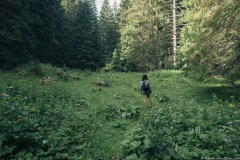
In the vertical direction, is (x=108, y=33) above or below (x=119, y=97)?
above

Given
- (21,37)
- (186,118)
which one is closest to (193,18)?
(186,118)

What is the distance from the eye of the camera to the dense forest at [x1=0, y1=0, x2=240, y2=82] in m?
13.0

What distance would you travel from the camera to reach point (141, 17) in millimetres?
33125

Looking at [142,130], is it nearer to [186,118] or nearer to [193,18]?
[186,118]

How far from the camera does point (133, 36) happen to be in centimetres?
3456

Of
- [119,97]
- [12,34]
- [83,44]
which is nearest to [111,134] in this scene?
[119,97]

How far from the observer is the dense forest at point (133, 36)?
1299 cm

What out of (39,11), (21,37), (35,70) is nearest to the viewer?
(35,70)

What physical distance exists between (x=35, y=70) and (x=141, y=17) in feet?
67.3

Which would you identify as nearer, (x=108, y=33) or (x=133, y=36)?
(x=133, y=36)

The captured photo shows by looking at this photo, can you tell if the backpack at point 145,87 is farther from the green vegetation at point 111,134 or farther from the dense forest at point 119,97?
the green vegetation at point 111,134

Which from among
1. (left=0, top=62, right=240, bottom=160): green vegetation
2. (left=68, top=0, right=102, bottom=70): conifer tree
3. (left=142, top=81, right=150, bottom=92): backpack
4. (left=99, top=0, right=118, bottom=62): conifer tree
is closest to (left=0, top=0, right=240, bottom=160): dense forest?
(left=0, top=62, right=240, bottom=160): green vegetation

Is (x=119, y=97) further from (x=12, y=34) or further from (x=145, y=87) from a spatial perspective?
(x=12, y=34)

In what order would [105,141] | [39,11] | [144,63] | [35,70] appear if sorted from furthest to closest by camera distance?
[144,63]
[39,11]
[35,70]
[105,141]
